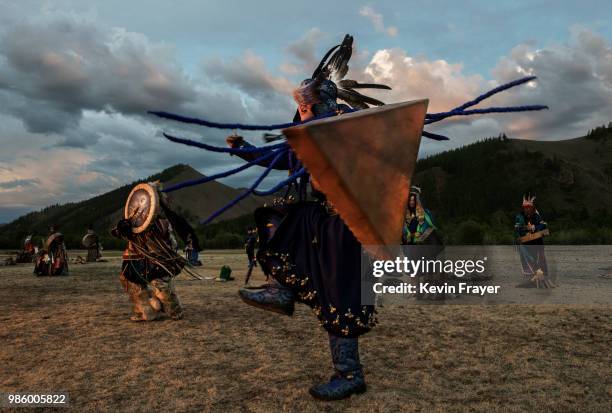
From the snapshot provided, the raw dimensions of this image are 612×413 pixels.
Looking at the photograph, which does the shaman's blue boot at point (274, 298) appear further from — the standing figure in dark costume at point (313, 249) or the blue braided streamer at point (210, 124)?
the blue braided streamer at point (210, 124)

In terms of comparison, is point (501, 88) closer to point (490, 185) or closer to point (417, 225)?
point (417, 225)

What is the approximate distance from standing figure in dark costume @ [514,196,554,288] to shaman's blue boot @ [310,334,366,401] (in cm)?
799

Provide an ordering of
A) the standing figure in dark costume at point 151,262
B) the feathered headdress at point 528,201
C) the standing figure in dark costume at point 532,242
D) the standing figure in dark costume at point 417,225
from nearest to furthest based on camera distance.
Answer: the standing figure in dark costume at point 151,262 < the standing figure in dark costume at point 417,225 < the standing figure in dark costume at point 532,242 < the feathered headdress at point 528,201

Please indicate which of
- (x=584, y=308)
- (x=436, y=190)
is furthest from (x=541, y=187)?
(x=584, y=308)

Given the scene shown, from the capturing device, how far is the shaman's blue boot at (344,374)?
9.53 feet

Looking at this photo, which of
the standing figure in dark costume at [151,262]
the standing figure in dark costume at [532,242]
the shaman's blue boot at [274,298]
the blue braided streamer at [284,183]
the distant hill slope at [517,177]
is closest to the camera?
the blue braided streamer at [284,183]

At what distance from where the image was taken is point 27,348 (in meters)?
4.38

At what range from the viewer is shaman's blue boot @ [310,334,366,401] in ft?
9.53

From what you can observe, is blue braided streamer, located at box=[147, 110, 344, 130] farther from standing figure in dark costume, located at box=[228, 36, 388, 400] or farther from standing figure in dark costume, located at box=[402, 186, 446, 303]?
standing figure in dark costume, located at box=[402, 186, 446, 303]

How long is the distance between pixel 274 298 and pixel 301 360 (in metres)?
1.06

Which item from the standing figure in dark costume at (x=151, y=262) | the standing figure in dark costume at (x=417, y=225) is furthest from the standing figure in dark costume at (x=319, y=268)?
the standing figure in dark costume at (x=417, y=225)

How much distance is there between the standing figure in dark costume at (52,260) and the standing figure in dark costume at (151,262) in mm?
9128

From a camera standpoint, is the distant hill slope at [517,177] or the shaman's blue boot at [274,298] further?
the distant hill slope at [517,177]

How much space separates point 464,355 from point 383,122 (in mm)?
2616
